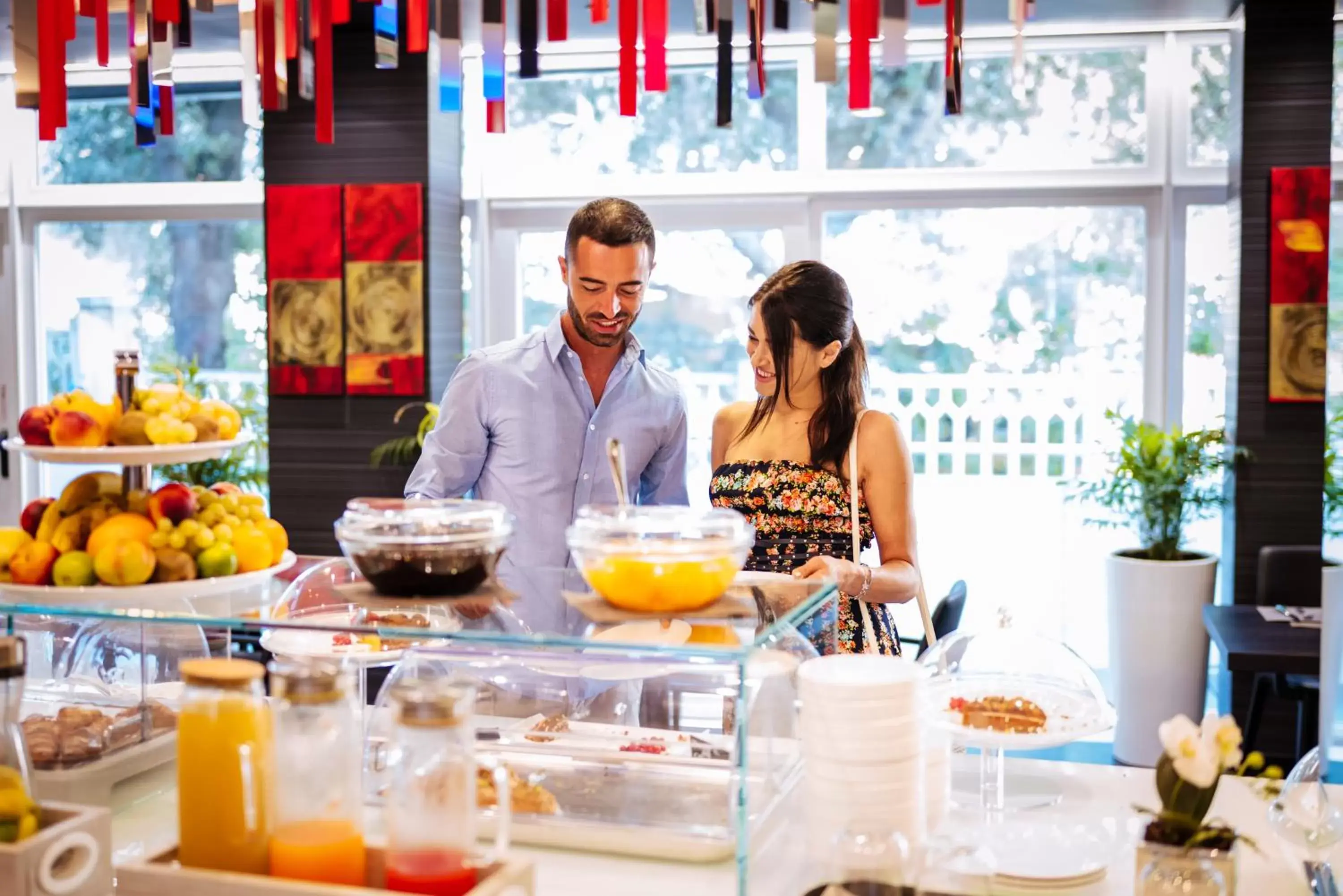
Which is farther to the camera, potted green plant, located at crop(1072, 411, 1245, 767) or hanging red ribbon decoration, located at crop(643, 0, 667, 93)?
potted green plant, located at crop(1072, 411, 1245, 767)

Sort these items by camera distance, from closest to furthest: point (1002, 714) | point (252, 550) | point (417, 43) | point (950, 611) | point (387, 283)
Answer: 1. point (252, 550)
2. point (1002, 714)
3. point (417, 43)
4. point (950, 611)
5. point (387, 283)

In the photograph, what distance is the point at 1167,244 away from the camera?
6.23m

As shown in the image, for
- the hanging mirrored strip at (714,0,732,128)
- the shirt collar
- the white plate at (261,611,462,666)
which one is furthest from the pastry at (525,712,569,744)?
the shirt collar

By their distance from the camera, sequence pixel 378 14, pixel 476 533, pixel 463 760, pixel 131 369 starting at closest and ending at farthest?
pixel 463 760 < pixel 476 533 < pixel 131 369 < pixel 378 14

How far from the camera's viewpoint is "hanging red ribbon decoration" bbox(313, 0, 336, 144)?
7.25 ft

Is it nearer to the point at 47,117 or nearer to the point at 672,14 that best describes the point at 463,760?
the point at 47,117

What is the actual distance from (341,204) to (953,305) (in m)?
2.92

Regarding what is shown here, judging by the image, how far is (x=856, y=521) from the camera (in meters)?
2.82

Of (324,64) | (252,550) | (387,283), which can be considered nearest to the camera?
(252,550)

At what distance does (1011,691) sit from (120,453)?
1374 mm

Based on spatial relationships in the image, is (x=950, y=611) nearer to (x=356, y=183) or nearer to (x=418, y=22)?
(x=418, y=22)

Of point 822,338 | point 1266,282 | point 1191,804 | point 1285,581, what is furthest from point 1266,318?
point 1191,804

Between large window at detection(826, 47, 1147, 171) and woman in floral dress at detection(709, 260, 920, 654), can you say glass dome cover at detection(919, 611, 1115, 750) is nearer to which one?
woman in floral dress at detection(709, 260, 920, 654)

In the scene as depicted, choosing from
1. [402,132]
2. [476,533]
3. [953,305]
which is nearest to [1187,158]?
[953,305]
